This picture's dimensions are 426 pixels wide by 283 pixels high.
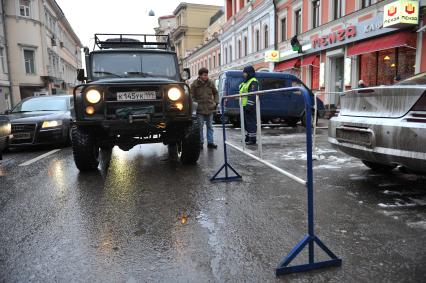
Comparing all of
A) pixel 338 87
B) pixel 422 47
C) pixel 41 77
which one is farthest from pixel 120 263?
pixel 41 77

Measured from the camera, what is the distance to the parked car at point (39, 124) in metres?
8.78

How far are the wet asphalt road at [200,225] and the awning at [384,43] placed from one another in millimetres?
11049

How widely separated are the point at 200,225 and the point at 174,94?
276 cm

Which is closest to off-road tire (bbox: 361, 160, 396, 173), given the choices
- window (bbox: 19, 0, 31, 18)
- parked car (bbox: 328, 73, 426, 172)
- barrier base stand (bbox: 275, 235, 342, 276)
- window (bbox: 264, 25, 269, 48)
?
parked car (bbox: 328, 73, 426, 172)

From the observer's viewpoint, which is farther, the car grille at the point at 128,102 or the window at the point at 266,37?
the window at the point at 266,37

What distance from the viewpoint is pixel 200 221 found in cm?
362

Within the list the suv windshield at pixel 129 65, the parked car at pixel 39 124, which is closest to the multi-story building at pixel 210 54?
Result: the parked car at pixel 39 124

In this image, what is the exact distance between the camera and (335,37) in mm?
19375

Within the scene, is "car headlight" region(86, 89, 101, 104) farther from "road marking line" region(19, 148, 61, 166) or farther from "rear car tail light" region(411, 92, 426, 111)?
"rear car tail light" region(411, 92, 426, 111)

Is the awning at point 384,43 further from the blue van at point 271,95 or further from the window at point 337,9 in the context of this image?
the blue van at point 271,95

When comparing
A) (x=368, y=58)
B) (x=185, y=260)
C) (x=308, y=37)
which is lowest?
(x=185, y=260)

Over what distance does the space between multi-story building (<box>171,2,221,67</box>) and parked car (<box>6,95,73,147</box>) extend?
53.7 meters

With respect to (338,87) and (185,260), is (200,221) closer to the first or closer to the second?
(185,260)

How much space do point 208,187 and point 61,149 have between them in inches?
226
